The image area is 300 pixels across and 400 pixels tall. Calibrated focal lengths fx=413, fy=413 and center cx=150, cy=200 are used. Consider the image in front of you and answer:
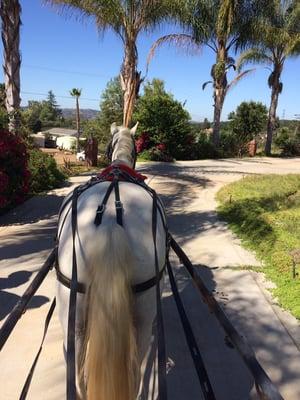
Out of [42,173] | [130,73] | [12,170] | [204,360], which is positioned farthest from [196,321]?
[130,73]

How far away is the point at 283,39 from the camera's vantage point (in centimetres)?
2469

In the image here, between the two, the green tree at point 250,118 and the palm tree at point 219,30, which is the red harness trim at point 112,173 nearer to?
the palm tree at point 219,30

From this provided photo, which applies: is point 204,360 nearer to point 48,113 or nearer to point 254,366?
point 254,366

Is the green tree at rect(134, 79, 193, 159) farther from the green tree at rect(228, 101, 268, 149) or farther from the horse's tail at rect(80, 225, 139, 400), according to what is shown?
the horse's tail at rect(80, 225, 139, 400)

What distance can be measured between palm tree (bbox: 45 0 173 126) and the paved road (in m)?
7.76

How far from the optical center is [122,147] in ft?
13.2

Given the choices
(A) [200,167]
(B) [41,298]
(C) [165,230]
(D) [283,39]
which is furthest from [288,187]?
(D) [283,39]

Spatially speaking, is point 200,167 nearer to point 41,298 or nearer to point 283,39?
point 283,39

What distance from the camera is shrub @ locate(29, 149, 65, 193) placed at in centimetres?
1220

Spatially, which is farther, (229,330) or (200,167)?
(200,167)

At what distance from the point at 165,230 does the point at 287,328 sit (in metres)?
2.31

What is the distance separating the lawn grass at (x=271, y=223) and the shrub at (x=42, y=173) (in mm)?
5238

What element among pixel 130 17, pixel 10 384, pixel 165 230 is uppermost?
pixel 130 17

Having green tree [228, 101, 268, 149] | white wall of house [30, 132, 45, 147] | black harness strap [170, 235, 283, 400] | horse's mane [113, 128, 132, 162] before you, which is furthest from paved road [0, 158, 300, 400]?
green tree [228, 101, 268, 149]
